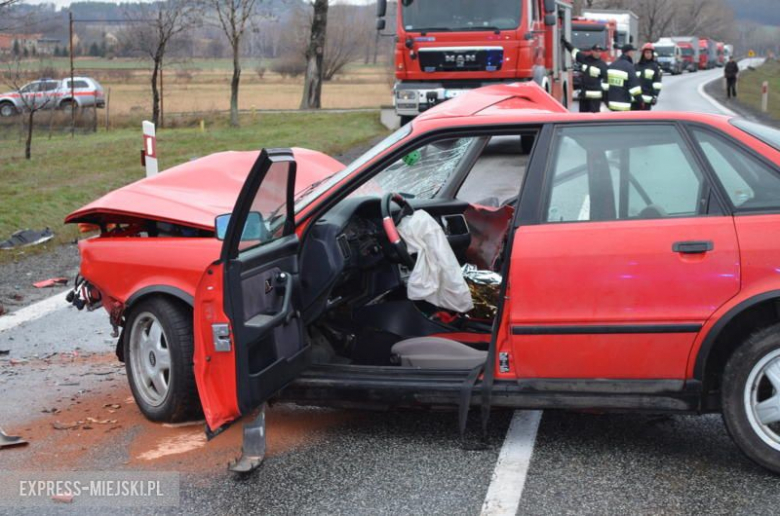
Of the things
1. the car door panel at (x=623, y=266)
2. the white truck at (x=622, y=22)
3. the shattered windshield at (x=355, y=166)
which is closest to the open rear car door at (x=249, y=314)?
the shattered windshield at (x=355, y=166)

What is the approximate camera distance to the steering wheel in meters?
5.13

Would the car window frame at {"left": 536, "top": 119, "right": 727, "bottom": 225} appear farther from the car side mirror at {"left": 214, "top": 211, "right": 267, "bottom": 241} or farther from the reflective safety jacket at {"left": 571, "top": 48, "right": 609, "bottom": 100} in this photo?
the reflective safety jacket at {"left": 571, "top": 48, "right": 609, "bottom": 100}

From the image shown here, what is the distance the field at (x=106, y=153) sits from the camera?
13.1 m

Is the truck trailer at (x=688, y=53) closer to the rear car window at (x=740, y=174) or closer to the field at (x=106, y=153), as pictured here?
the field at (x=106, y=153)

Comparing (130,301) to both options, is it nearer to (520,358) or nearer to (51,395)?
(51,395)

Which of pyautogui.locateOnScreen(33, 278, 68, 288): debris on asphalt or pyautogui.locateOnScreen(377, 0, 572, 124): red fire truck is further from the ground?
pyautogui.locateOnScreen(377, 0, 572, 124): red fire truck

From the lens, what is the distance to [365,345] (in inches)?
213

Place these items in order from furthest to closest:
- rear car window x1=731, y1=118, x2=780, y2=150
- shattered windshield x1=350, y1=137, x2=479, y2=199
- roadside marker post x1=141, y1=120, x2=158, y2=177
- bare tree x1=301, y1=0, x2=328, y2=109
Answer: bare tree x1=301, y1=0, x2=328, y2=109
roadside marker post x1=141, y1=120, x2=158, y2=177
shattered windshield x1=350, y1=137, x2=479, y2=199
rear car window x1=731, y1=118, x2=780, y2=150

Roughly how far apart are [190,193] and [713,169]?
9.99ft

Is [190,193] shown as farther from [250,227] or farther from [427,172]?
[250,227]

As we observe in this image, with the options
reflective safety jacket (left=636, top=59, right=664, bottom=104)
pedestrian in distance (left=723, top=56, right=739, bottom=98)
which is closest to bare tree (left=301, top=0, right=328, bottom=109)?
pedestrian in distance (left=723, top=56, right=739, bottom=98)

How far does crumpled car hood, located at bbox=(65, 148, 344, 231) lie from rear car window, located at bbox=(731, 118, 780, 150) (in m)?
2.66

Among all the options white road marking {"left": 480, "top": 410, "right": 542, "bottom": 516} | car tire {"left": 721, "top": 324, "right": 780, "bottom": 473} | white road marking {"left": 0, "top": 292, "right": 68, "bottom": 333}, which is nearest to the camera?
white road marking {"left": 480, "top": 410, "right": 542, "bottom": 516}

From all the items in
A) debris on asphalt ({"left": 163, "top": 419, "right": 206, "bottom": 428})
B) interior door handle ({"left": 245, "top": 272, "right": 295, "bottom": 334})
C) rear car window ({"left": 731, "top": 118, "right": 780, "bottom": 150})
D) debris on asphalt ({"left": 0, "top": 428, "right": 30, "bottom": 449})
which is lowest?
debris on asphalt ({"left": 0, "top": 428, "right": 30, "bottom": 449})
